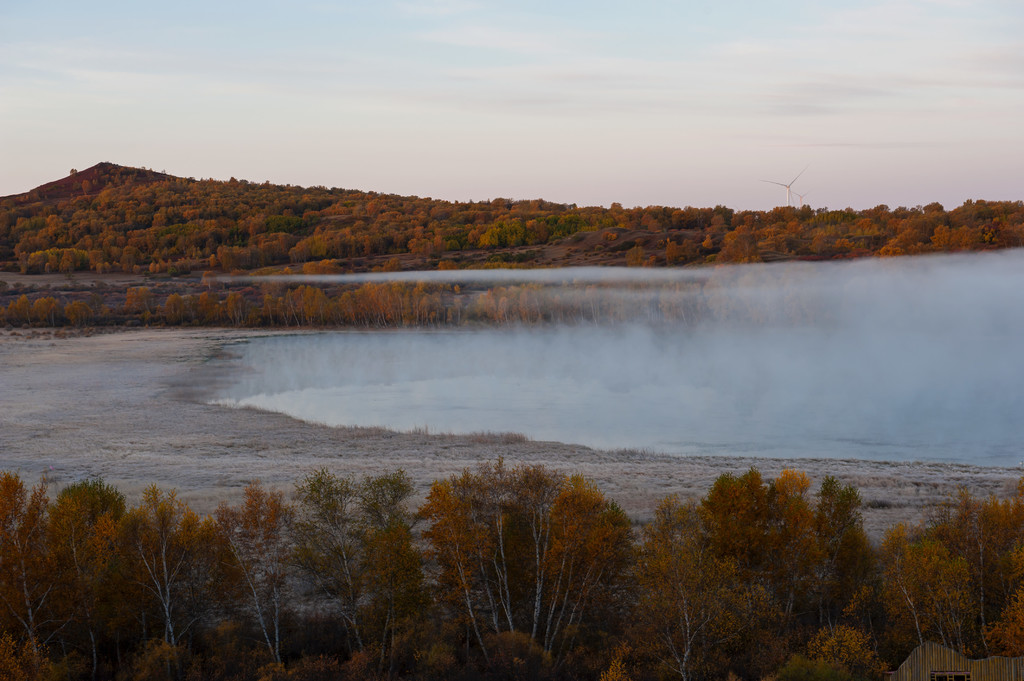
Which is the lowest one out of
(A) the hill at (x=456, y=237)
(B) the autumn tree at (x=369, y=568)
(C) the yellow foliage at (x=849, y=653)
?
(C) the yellow foliage at (x=849, y=653)

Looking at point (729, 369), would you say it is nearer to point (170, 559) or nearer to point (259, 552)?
point (259, 552)

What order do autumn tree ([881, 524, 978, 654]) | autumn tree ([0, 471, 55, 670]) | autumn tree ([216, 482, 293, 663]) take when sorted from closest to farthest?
1. autumn tree ([881, 524, 978, 654])
2. autumn tree ([0, 471, 55, 670])
3. autumn tree ([216, 482, 293, 663])

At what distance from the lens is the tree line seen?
18.8 m

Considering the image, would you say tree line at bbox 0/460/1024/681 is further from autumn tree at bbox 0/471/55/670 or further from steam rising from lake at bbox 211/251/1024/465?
steam rising from lake at bbox 211/251/1024/465

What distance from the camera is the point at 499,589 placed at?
2053 centimetres

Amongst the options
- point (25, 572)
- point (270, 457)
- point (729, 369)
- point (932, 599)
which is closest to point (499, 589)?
point (932, 599)

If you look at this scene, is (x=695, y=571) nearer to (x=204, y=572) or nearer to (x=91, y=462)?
(x=204, y=572)


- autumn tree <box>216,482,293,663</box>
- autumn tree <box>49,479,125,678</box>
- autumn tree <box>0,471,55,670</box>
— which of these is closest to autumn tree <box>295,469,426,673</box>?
autumn tree <box>216,482,293,663</box>

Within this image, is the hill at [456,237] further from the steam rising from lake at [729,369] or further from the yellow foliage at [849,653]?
the yellow foliage at [849,653]

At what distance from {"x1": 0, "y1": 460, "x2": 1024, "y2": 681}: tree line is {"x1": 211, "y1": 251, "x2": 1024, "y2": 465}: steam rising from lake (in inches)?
870

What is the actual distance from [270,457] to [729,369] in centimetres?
5442

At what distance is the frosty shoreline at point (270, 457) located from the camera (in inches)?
1214

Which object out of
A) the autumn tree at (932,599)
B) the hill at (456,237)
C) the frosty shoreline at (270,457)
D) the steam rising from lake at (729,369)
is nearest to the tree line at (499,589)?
the autumn tree at (932,599)

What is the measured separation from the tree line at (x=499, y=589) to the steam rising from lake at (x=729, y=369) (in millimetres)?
22100
